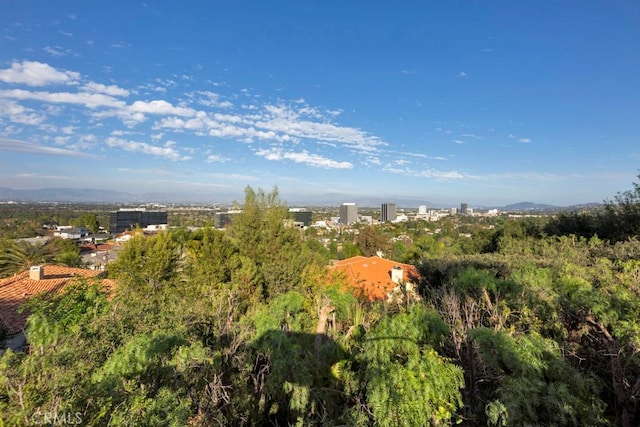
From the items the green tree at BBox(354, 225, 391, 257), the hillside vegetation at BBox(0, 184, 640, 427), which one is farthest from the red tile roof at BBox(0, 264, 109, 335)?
the green tree at BBox(354, 225, 391, 257)

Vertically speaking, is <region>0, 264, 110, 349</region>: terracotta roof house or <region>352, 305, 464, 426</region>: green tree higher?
<region>352, 305, 464, 426</region>: green tree

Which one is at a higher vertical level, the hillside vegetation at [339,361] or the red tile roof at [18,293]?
Answer: the hillside vegetation at [339,361]

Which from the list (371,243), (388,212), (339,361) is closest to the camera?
(339,361)

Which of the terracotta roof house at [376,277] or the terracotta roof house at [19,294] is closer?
the terracotta roof house at [19,294]

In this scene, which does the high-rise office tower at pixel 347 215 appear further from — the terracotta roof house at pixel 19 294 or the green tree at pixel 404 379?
the green tree at pixel 404 379

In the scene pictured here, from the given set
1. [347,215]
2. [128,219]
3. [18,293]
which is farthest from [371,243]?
[347,215]

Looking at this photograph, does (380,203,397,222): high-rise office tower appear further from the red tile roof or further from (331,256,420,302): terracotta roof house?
the red tile roof

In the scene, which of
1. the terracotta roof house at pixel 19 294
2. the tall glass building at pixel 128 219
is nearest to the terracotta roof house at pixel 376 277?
the terracotta roof house at pixel 19 294

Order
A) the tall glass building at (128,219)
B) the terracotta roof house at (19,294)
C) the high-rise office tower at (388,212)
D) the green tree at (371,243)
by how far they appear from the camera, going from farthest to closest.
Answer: the high-rise office tower at (388,212)
the tall glass building at (128,219)
the green tree at (371,243)
the terracotta roof house at (19,294)

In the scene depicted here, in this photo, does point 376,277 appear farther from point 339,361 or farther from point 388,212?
point 388,212
